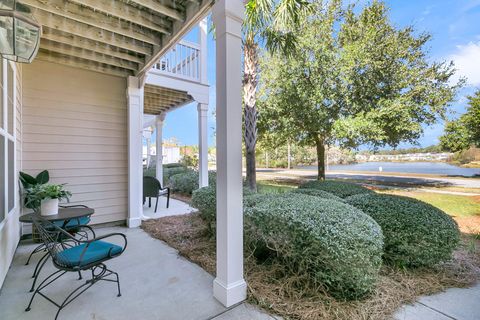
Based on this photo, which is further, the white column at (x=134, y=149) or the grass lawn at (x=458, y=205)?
the grass lawn at (x=458, y=205)

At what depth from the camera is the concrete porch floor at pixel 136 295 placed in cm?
199

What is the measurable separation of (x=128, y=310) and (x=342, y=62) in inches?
343

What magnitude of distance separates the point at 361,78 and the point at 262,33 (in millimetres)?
5103

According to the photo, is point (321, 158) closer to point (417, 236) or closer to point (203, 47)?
point (203, 47)

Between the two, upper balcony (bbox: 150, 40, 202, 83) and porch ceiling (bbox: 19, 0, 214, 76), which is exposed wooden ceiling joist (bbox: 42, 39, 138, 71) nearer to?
porch ceiling (bbox: 19, 0, 214, 76)

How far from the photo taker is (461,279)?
2.54 metres

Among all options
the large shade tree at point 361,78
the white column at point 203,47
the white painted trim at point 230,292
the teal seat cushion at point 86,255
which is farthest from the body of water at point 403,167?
the teal seat cushion at point 86,255

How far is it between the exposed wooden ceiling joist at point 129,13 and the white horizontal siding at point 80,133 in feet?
6.25

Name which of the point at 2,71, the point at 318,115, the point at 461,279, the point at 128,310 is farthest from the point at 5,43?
the point at 318,115

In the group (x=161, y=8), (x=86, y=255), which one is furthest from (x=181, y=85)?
(x=86, y=255)

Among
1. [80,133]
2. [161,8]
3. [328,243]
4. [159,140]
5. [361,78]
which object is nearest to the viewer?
[328,243]

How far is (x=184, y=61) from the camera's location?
618cm

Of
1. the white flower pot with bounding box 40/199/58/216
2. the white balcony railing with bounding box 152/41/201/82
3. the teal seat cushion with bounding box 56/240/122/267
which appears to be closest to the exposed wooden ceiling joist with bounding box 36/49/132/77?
the white balcony railing with bounding box 152/41/201/82

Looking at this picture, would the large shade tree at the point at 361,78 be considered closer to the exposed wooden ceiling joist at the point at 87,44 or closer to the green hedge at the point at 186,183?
the green hedge at the point at 186,183
